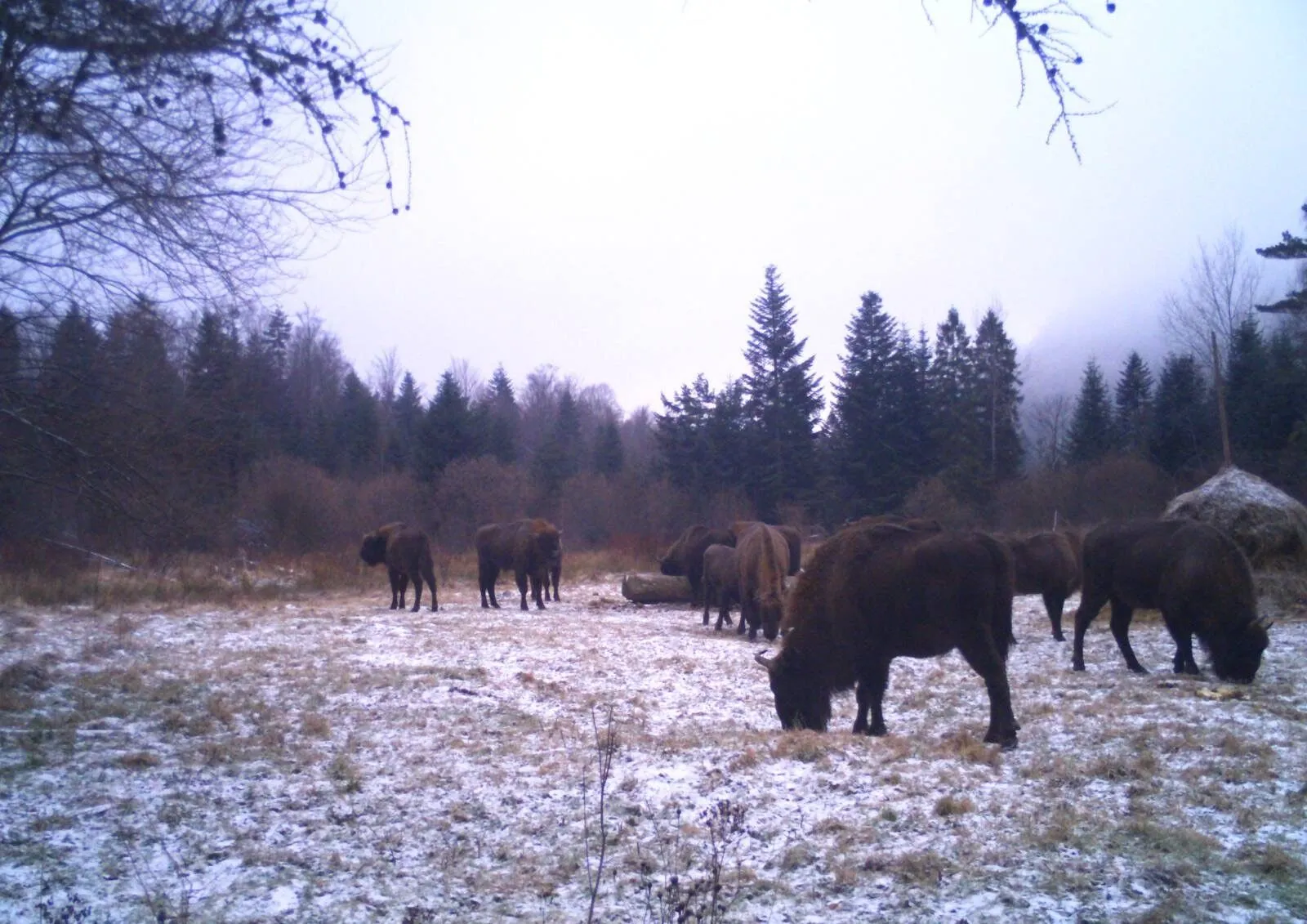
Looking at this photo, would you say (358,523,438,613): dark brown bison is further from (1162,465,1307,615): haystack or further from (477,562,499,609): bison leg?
(1162,465,1307,615): haystack

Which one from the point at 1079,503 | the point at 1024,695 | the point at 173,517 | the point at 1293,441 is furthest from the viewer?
the point at 1079,503

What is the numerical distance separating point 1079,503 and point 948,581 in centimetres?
3392

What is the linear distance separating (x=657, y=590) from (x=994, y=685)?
16809mm

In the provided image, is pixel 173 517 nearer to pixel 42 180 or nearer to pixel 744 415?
pixel 42 180

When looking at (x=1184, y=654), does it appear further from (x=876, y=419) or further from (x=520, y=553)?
(x=876, y=419)

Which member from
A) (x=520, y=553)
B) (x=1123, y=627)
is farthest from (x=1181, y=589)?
(x=520, y=553)

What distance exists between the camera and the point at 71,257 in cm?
628

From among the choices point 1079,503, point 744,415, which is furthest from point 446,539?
point 1079,503

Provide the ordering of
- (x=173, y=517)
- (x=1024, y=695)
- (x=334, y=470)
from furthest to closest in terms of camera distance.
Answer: (x=334, y=470)
(x=1024, y=695)
(x=173, y=517)

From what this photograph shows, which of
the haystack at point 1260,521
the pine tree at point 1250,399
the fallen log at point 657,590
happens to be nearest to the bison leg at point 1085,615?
the haystack at point 1260,521

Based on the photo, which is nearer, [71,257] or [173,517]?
[71,257]

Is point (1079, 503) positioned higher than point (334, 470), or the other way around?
point (334, 470)

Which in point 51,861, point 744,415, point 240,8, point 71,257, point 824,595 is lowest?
point 51,861

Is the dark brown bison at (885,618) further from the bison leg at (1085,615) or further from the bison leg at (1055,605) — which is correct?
the bison leg at (1055,605)
